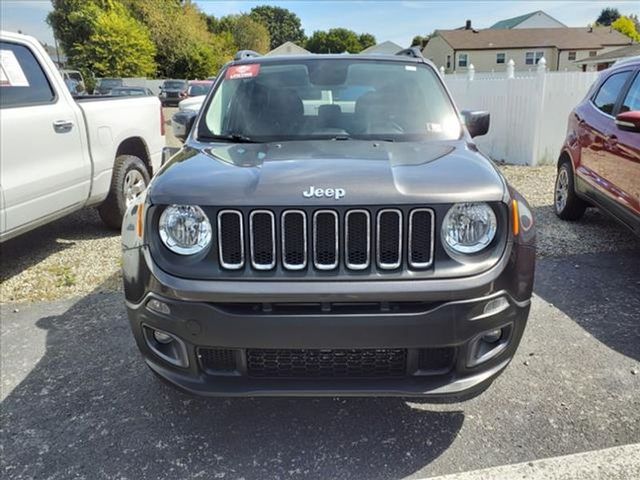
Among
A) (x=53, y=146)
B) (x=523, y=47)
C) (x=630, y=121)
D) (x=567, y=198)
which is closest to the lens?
(x=630, y=121)

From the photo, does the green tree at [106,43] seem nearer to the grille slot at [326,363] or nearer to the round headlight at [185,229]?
the round headlight at [185,229]

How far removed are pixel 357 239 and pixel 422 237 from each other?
0.87ft

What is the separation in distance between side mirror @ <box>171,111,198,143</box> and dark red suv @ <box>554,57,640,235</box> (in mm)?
3269

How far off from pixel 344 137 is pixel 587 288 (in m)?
2.51

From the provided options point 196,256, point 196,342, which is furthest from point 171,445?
point 196,256

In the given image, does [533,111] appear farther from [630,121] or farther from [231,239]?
[231,239]

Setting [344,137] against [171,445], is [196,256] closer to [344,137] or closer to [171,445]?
[171,445]

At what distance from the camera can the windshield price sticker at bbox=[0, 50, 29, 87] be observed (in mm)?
4427

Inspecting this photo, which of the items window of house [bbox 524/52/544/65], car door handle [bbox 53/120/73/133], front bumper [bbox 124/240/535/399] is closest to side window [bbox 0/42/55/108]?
car door handle [bbox 53/120/73/133]

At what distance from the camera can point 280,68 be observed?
3.79m

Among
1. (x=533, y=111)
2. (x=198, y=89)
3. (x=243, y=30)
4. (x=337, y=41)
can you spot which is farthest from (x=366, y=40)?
(x=533, y=111)

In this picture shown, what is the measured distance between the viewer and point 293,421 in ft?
9.21

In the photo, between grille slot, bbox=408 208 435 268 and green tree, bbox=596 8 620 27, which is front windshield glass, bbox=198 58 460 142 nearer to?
grille slot, bbox=408 208 435 268

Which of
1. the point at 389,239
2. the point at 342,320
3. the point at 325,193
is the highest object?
the point at 325,193
